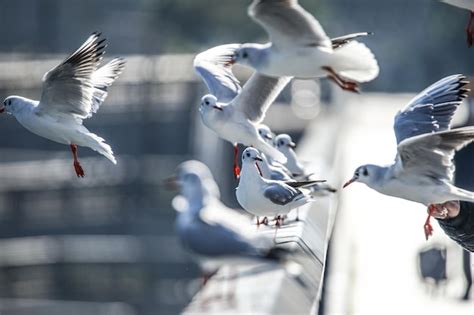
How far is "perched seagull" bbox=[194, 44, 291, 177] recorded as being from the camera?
17.2ft

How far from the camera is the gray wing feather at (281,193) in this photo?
5.00 m

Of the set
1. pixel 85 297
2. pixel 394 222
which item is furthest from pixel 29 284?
pixel 394 222

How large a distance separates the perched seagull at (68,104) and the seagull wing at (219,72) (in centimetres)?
45

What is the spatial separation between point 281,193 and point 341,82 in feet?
2.57

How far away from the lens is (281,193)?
198 inches

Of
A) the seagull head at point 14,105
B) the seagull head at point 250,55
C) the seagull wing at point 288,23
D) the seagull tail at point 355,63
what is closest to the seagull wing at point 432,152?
the seagull tail at point 355,63

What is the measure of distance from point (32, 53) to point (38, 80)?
5782 mm

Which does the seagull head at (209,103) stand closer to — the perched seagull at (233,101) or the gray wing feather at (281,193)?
the perched seagull at (233,101)

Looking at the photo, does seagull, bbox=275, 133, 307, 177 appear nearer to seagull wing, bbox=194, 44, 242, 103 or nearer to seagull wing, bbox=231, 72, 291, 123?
seagull wing, bbox=194, 44, 242, 103

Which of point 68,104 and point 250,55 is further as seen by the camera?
point 68,104

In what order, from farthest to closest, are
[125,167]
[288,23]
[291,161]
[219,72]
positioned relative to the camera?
[125,167] < [291,161] < [219,72] < [288,23]

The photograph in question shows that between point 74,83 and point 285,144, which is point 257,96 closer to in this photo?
point 74,83

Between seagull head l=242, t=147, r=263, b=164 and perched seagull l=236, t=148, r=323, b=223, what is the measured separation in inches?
1.9

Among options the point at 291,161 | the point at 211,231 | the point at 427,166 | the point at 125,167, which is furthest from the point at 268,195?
the point at 125,167
